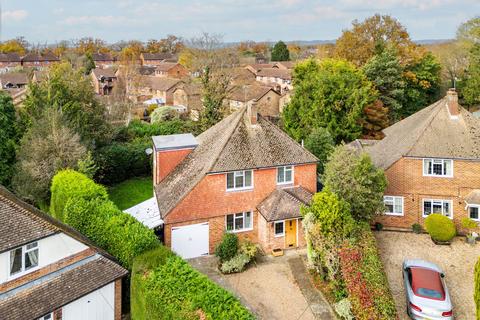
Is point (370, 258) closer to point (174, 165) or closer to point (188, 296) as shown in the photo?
point (188, 296)

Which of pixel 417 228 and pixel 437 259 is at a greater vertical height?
pixel 417 228

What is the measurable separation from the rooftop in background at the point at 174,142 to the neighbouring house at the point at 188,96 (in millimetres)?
36538

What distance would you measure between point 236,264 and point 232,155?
671 centimetres

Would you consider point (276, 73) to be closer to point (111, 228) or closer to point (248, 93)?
point (248, 93)

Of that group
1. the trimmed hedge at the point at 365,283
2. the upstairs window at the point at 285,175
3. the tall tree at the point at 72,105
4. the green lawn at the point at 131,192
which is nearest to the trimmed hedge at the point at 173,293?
the trimmed hedge at the point at 365,283

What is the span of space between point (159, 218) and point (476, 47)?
6258 cm

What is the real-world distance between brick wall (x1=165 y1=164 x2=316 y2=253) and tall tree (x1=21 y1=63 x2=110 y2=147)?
53.8ft

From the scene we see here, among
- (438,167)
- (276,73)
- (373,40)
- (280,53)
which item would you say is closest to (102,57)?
(280,53)

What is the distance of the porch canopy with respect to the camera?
996 inches

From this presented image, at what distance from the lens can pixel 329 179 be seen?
23.9m

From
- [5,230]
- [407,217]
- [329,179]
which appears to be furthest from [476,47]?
[5,230]

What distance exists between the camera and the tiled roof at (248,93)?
225ft

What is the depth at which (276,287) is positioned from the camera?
20875 millimetres

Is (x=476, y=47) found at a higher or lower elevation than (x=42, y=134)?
higher
